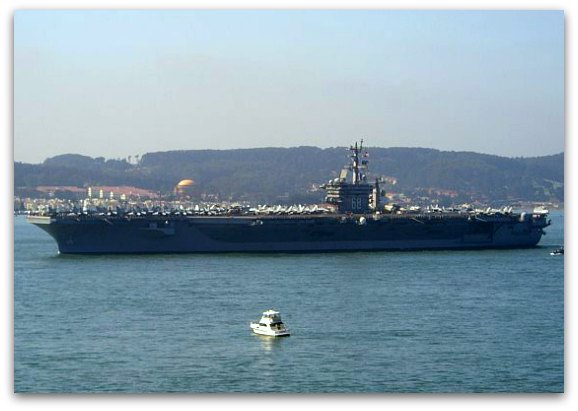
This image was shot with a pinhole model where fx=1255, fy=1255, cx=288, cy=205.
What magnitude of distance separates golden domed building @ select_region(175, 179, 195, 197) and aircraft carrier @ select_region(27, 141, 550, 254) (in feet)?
77.3

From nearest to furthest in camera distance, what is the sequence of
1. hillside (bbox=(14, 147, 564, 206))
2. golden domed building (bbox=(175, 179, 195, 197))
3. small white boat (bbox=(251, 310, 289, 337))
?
1. small white boat (bbox=(251, 310, 289, 337))
2. hillside (bbox=(14, 147, 564, 206))
3. golden domed building (bbox=(175, 179, 195, 197))

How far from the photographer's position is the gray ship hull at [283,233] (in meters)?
41.6

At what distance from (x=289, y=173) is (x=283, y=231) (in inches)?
699

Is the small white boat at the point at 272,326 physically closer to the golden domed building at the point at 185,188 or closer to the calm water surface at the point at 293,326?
the calm water surface at the point at 293,326

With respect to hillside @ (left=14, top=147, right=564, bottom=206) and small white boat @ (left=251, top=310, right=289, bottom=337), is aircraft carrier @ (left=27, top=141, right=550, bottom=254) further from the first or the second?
small white boat @ (left=251, top=310, right=289, bottom=337)

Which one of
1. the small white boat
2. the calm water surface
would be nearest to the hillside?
the calm water surface

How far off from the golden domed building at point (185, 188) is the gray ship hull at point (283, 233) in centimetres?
2660

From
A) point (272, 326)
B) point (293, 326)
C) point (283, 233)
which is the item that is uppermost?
point (283, 233)

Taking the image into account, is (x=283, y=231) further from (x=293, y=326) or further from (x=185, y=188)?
(x=185, y=188)

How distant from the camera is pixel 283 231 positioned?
4278 centimetres

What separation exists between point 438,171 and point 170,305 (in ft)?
106

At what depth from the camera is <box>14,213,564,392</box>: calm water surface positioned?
1784cm

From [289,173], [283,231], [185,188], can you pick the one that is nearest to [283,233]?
[283,231]

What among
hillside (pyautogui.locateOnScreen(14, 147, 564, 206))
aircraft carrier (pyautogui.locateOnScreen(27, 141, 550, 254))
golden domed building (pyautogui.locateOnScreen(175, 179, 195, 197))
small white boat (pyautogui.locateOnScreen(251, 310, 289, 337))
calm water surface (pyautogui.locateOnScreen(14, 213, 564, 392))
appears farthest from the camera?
golden domed building (pyautogui.locateOnScreen(175, 179, 195, 197))
